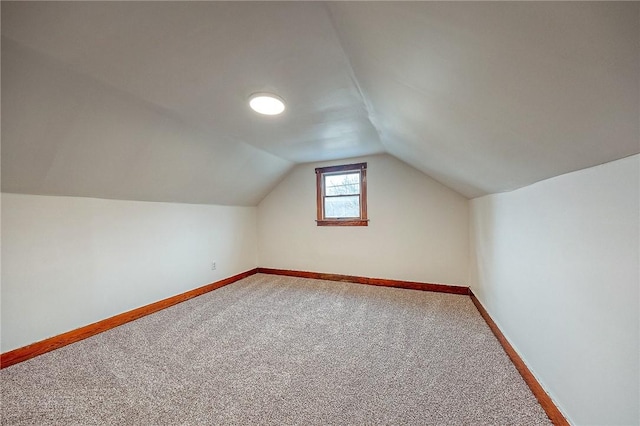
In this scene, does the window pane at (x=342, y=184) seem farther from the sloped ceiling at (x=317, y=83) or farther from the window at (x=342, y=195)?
the sloped ceiling at (x=317, y=83)

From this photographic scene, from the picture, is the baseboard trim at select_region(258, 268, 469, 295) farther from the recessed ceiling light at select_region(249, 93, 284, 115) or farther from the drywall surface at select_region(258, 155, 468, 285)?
the recessed ceiling light at select_region(249, 93, 284, 115)

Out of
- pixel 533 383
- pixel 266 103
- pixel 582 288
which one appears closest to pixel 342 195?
pixel 266 103

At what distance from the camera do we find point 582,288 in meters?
1.12

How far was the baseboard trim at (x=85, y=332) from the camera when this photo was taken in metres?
1.88

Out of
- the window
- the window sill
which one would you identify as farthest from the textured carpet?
the window

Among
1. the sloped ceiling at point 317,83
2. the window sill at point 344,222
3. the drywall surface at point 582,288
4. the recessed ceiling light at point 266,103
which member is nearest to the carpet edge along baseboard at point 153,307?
the window sill at point 344,222

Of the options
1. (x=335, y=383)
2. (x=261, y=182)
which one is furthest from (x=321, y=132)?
(x=335, y=383)

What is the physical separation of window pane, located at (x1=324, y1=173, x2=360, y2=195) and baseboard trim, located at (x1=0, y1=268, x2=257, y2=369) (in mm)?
2424

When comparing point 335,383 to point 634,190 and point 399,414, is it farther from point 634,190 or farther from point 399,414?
point 634,190

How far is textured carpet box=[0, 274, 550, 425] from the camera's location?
1375 millimetres

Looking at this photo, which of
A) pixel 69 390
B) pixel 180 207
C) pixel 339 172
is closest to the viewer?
pixel 69 390

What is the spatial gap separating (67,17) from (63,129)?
38.0 inches

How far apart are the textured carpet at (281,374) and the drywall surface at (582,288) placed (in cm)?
31

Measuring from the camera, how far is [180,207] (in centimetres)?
331
